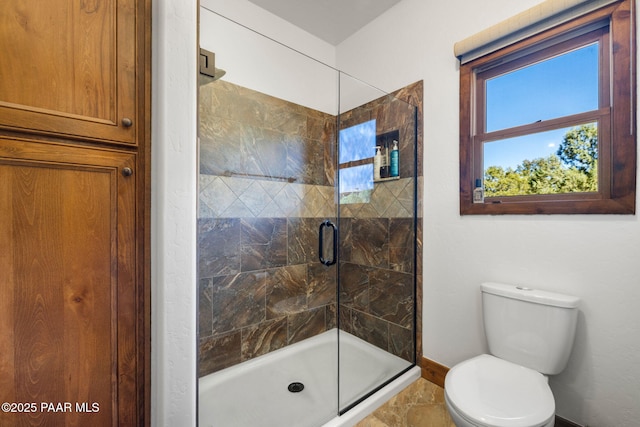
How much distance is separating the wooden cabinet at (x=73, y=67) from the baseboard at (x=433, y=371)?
210cm

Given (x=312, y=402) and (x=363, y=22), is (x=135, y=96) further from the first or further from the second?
(x=363, y=22)

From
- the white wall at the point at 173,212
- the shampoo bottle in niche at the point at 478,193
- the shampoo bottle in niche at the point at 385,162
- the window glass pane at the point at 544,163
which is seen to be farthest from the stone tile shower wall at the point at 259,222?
the window glass pane at the point at 544,163

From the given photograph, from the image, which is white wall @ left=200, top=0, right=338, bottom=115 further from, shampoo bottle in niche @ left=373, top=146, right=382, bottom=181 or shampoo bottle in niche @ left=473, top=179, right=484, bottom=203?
shampoo bottle in niche @ left=473, top=179, right=484, bottom=203

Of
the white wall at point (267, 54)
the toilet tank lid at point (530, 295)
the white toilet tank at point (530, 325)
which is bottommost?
the white toilet tank at point (530, 325)

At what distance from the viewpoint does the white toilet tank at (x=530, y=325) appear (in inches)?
49.4

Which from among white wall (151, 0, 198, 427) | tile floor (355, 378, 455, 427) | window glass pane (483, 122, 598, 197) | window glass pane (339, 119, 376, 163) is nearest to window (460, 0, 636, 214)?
window glass pane (483, 122, 598, 197)

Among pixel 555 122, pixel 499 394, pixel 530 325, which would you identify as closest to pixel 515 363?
pixel 530 325

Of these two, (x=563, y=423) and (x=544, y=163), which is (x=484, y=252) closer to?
(x=544, y=163)

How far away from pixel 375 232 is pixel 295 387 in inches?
47.3

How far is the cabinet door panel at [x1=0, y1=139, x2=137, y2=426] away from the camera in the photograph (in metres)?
0.76

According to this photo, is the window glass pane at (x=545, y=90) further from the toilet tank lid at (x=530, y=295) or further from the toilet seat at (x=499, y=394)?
the toilet seat at (x=499, y=394)

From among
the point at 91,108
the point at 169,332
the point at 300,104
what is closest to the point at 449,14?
the point at 300,104

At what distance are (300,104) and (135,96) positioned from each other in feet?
4.90

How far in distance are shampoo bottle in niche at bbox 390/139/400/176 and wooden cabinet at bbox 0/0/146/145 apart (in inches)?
63.1
